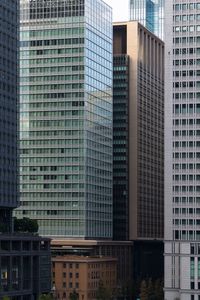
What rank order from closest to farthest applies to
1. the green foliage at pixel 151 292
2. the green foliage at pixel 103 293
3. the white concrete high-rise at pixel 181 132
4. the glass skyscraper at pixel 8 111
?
the glass skyscraper at pixel 8 111 → the white concrete high-rise at pixel 181 132 → the green foliage at pixel 151 292 → the green foliage at pixel 103 293

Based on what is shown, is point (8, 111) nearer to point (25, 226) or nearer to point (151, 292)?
point (25, 226)

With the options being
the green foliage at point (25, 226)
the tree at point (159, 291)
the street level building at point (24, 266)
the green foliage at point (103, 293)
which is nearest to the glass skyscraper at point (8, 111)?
the street level building at point (24, 266)

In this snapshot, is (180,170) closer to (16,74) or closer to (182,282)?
(182,282)

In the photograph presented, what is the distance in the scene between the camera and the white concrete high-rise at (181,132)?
181375 millimetres

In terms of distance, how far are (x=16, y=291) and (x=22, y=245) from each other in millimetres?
9198

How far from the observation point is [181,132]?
185 meters

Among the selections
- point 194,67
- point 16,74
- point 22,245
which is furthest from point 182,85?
point 22,245

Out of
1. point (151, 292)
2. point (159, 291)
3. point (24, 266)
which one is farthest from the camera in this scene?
point (159, 291)

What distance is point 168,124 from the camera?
185 metres

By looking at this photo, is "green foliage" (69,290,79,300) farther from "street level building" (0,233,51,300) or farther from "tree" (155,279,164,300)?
"tree" (155,279,164,300)

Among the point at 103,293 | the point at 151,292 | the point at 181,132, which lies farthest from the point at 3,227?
the point at 181,132

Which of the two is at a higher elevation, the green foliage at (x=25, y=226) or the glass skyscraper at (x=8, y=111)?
the glass skyscraper at (x=8, y=111)

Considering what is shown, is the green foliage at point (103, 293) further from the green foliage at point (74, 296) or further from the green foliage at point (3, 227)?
the green foliage at point (3, 227)

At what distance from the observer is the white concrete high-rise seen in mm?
181375
